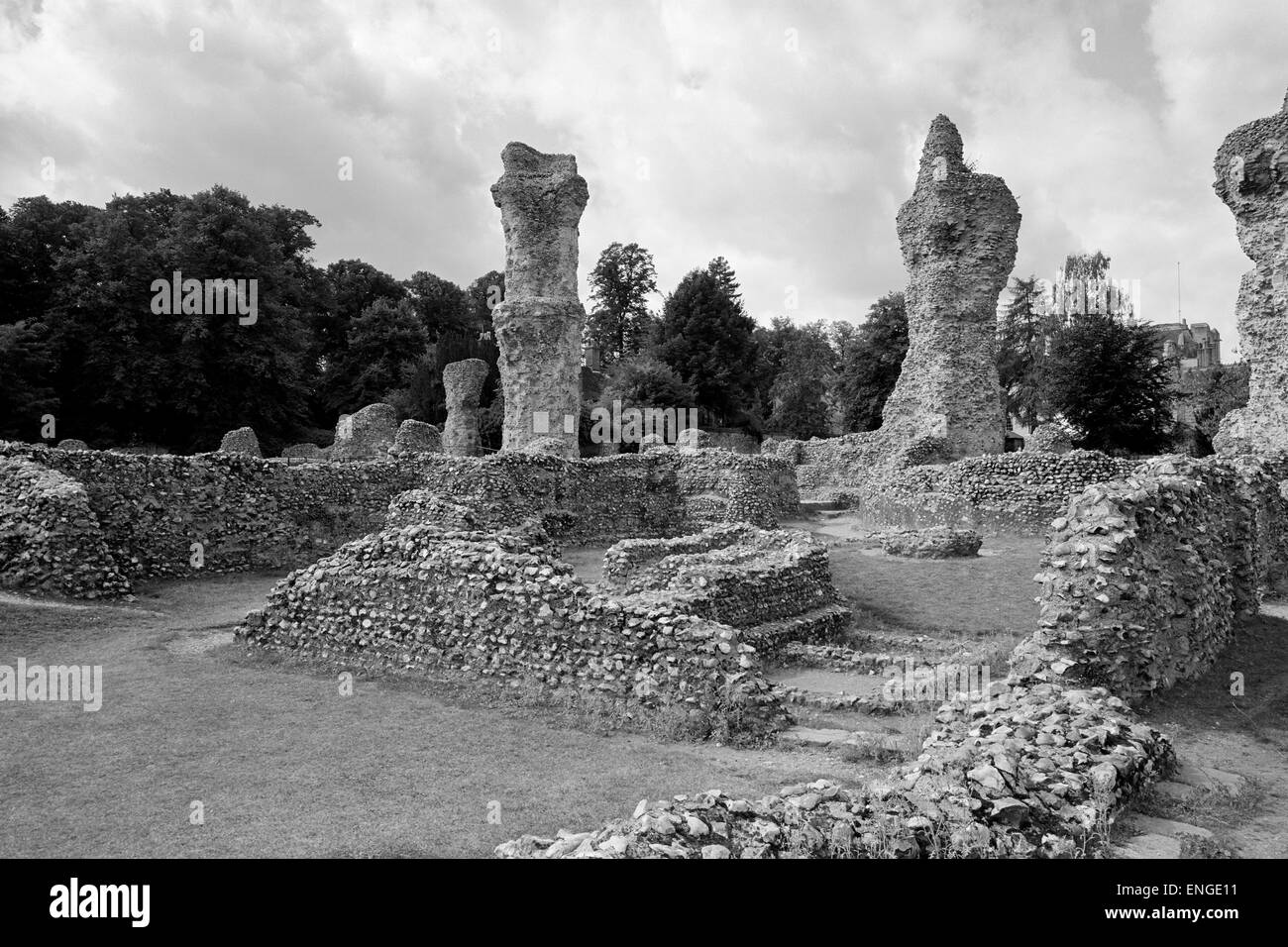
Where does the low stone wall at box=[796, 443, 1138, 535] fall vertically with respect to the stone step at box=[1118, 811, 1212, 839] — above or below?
above

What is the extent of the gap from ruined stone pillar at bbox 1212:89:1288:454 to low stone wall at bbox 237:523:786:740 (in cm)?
2238

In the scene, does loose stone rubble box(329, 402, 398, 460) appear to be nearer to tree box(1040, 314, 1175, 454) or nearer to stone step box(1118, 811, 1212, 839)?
tree box(1040, 314, 1175, 454)

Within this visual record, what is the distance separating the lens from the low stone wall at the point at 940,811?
4.20 metres

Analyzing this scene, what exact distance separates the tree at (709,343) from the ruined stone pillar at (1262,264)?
32.6 meters

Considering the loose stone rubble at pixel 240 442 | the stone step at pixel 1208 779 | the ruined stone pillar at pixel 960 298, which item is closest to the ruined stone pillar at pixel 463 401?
the loose stone rubble at pixel 240 442

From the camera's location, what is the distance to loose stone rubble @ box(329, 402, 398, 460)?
124ft

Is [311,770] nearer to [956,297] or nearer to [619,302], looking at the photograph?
[956,297]

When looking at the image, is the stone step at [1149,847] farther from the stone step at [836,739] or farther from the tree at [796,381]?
the tree at [796,381]

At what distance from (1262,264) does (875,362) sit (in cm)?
2915

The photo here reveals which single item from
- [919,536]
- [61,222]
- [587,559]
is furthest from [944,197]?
[61,222]

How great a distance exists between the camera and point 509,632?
927 cm

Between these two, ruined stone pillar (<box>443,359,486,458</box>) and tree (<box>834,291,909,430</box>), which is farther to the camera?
tree (<box>834,291,909,430</box>)

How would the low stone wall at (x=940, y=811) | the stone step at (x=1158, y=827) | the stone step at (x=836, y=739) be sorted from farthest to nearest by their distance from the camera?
the stone step at (x=836, y=739)
the stone step at (x=1158, y=827)
the low stone wall at (x=940, y=811)

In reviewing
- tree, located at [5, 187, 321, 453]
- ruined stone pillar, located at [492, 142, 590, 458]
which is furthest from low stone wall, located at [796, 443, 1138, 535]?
tree, located at [5, 187, 321, 453]
